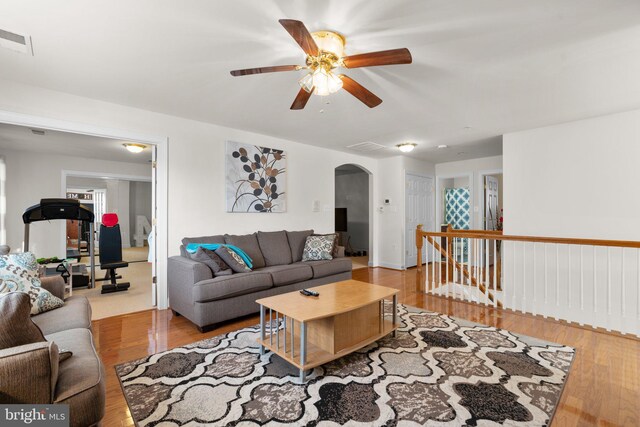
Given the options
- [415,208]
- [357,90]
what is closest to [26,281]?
[357,90]

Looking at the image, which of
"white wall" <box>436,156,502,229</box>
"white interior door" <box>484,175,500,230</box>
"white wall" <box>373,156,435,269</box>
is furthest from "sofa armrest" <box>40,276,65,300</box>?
"white interior door" <box>484,175,500,230</box>

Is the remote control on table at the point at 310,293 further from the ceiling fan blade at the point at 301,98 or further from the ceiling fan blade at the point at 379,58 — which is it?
the ceiling fan blade at the point at 379,58

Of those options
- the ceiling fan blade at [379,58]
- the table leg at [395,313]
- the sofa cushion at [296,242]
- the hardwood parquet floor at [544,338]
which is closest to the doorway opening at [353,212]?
the sofa cushion at [296,242]

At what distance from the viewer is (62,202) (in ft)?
13.1

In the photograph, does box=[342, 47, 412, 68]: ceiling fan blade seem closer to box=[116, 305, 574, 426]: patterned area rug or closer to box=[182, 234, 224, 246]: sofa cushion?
box=[116, 305, 574, 426]: patterned area rug

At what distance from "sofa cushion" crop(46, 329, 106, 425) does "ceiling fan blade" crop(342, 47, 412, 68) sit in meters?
2.24

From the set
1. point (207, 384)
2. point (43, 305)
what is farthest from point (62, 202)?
point (207, 384)

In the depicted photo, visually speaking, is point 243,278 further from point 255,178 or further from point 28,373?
point 28,373

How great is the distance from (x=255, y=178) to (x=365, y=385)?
3321 millimetres

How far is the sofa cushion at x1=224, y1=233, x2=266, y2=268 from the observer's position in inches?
157

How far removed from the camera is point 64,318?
2.00 metres

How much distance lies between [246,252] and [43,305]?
212cm

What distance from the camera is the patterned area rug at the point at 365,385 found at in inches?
67.9

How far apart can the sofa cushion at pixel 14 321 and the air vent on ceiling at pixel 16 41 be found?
6.51 ft
